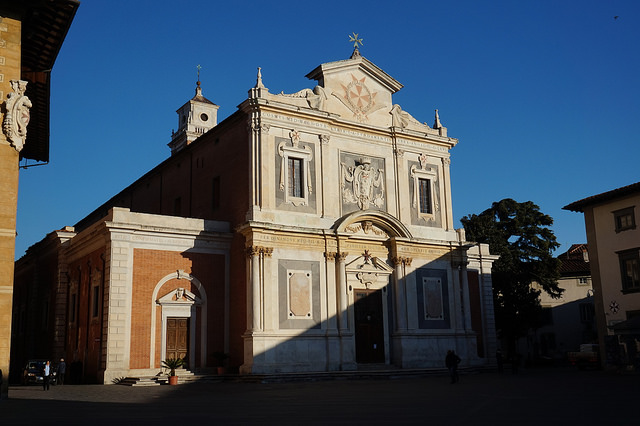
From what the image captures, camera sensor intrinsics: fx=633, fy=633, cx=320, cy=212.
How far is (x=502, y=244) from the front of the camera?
46219 millimetres

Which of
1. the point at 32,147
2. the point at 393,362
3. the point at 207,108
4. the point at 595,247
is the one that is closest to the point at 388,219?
the point at 393,362

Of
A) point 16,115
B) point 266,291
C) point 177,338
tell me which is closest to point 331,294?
point 266,291

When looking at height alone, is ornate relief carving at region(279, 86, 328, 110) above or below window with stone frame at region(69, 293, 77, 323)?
above

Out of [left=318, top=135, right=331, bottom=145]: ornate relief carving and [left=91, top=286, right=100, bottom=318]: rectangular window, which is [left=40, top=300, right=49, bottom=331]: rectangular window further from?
[left=318, top=135, right=331, bottom=145]: ornate relief carving

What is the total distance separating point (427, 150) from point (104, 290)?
1792cm

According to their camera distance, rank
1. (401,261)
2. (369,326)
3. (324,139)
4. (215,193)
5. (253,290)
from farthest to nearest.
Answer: (215,193) < (401,261) < (324,139) < (369,326) < (253,290)

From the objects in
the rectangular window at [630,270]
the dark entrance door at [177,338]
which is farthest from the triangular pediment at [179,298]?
the rectangular window at [630,270]

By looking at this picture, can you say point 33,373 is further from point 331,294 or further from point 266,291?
point 331,294

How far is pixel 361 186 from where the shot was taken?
31.2 meters

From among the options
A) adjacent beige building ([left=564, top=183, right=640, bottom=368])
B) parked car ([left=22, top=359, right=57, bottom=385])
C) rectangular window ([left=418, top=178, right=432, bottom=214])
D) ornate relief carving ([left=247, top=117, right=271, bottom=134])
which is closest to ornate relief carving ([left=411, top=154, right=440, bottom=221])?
rectangular window ([left=418, top=178, right=432, bottom=214])

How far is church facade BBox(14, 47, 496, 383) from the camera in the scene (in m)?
26.6

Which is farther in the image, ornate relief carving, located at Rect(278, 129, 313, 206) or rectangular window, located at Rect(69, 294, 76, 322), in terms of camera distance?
rectangular window, located at Rect(69, 294, 76, 322)

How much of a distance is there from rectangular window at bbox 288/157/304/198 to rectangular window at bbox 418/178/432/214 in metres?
7.27

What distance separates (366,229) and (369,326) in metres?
4.65
